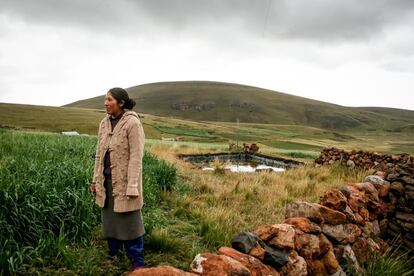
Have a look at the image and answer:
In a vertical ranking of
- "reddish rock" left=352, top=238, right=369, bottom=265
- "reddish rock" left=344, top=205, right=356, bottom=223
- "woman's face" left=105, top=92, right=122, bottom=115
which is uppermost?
"woman's face" left=105, top=92, right=122, bottom=115

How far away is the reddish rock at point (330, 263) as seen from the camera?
16.1 ft

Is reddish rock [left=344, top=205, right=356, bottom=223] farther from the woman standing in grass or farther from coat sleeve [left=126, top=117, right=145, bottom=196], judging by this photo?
coat sleeve [left=126, top=117, right=145, bottom=196]

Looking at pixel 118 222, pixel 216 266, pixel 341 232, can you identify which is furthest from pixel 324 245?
pixel 118 222

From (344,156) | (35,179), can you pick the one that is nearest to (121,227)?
(35,179)

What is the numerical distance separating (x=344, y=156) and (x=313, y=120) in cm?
14948

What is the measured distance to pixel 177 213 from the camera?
6.89 metres

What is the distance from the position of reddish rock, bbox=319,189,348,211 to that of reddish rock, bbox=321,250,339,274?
0.90 m

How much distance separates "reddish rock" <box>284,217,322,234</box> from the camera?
4832 mm

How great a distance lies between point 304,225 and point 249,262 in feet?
4.37

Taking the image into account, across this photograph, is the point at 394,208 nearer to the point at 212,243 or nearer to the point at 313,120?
the point at 212,243

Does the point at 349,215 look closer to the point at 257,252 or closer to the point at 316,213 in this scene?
the point at 316,213

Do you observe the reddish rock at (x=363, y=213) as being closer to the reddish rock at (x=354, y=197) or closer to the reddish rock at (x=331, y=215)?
the reddish rock at (x=354, y=197)

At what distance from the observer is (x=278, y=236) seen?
4383mm

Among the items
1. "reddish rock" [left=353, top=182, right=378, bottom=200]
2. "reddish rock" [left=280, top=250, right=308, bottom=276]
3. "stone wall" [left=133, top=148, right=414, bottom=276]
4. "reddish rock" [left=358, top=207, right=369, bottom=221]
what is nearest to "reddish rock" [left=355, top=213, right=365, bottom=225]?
"stone wall" [left=133, top=148, right=414, bottom=276]
